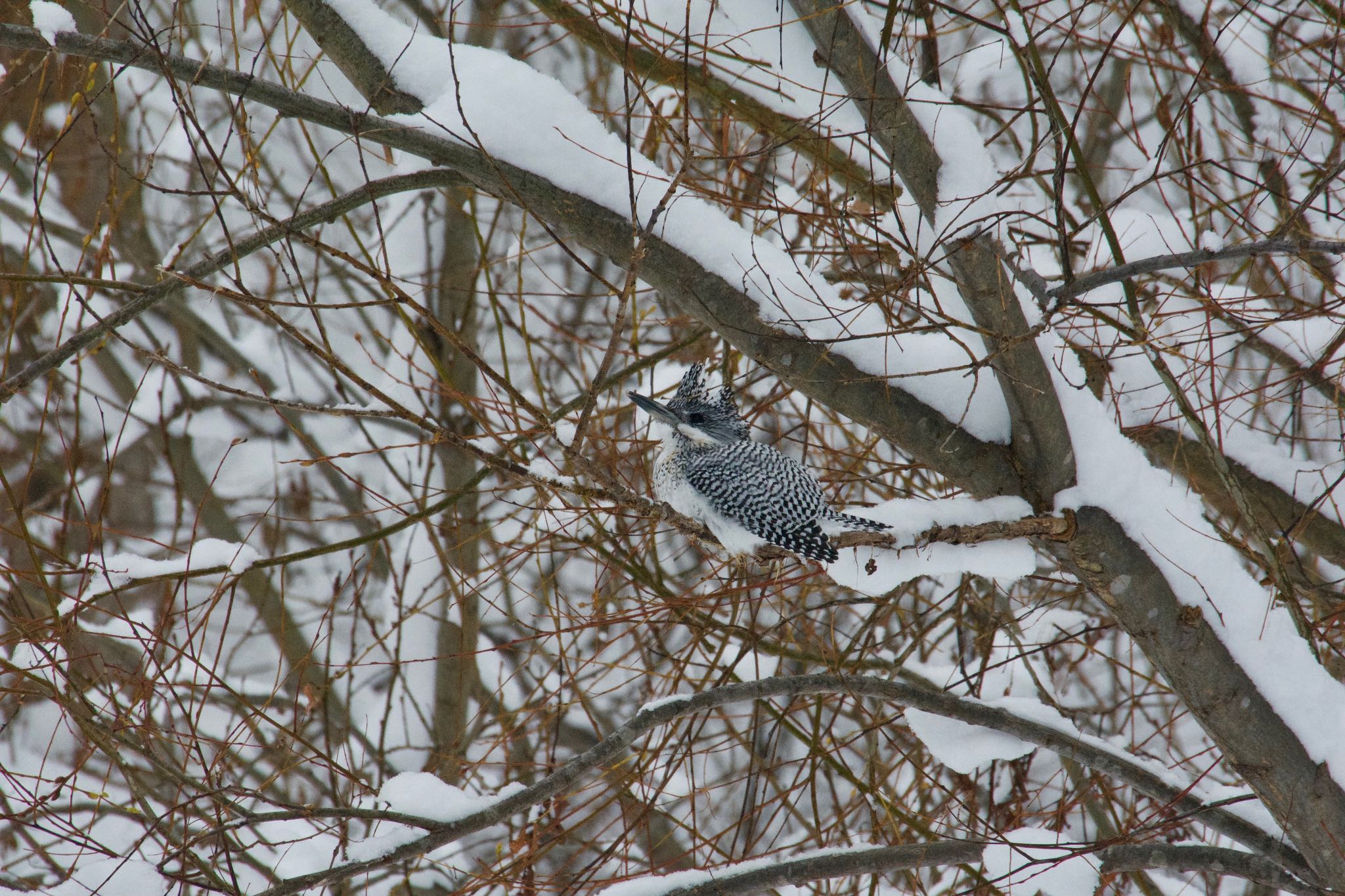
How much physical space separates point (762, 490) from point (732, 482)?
150mm

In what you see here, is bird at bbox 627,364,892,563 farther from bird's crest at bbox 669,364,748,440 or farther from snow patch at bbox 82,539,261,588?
snow patch at bbox 82,539,261,588

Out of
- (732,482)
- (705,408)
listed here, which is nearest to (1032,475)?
(732,482)

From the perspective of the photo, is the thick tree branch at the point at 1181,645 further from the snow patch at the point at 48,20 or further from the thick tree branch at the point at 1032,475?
the snow patch at the point at 48,20

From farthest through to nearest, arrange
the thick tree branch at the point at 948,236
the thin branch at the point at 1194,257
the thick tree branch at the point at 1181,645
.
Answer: the thick tree branch at the point at 1181,645, the thick tree branch at the point at 948,236, the thin branch at the point at 1194,257

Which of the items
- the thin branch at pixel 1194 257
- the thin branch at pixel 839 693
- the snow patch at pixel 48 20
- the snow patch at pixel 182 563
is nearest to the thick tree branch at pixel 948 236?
the thin branch at pixel 1194 257

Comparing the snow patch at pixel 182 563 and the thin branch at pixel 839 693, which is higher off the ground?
the snow patch at pixel 182 563

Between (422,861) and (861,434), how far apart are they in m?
3.20

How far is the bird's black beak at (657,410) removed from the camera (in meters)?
3.38

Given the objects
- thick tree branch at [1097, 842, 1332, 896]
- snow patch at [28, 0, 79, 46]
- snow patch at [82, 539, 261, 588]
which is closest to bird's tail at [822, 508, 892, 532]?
thick tree branch at [1097, 842, 1332, 896]

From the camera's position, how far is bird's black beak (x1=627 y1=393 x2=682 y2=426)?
133 inches

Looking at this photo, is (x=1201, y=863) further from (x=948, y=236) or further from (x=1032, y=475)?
(x=948, y=236)

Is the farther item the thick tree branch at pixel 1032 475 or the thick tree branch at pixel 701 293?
the thick tree branch at pixel 1032 475

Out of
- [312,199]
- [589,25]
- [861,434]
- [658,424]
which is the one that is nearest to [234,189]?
[589,25]

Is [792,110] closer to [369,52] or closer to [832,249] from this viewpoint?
[832,249]
